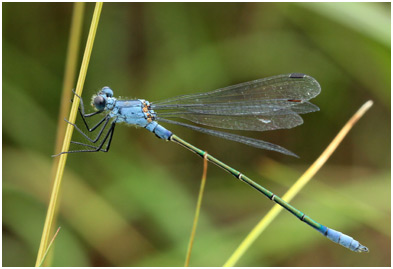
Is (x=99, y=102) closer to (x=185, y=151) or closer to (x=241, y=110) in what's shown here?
(x=241, y=110)

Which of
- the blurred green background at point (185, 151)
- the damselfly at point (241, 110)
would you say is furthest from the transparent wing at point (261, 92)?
the blurred green background at point (185, 151)

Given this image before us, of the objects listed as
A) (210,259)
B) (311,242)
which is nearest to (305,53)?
(311,242)

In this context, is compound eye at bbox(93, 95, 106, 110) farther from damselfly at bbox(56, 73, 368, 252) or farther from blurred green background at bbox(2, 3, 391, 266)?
blurred green background at bbox(2, 3, 391, 266)

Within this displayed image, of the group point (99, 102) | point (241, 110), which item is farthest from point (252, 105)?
point (99, 102)

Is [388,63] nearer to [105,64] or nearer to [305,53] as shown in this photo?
[305,53]

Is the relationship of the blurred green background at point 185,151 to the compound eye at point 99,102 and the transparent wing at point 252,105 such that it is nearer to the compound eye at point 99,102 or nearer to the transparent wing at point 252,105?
the transparent wing at point 252,105
